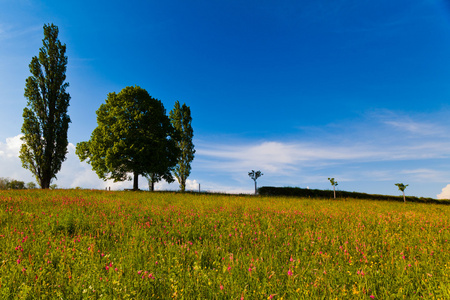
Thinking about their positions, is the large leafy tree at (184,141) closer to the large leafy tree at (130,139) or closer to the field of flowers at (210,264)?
the large leafy tree at (130,139)

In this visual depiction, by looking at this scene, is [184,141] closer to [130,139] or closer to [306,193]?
[130,139]

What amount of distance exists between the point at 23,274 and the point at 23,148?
29567 mm

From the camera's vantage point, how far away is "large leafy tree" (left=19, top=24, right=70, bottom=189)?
25781 mm

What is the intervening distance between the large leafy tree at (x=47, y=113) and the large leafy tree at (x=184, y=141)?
545 inches

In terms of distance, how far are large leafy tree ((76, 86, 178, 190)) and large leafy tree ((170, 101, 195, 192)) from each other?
7.04 metres

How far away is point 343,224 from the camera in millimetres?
7680

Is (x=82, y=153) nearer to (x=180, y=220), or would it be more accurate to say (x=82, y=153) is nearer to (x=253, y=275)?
(x=180, y=220)

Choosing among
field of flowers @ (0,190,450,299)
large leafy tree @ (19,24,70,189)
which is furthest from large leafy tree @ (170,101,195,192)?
field of flowers @ (0,190,450,299)

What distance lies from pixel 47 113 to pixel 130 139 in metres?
11.4

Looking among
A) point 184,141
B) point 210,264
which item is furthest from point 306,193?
point 210,264

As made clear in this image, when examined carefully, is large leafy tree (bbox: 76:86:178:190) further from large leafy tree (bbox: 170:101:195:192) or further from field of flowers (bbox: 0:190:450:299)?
field of flowers (bbox: 0:190:450:299)

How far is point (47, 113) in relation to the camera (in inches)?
1058

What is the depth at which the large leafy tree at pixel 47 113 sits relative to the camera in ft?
84.6

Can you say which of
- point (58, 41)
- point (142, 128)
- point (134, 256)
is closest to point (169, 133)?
point (142, 128)
